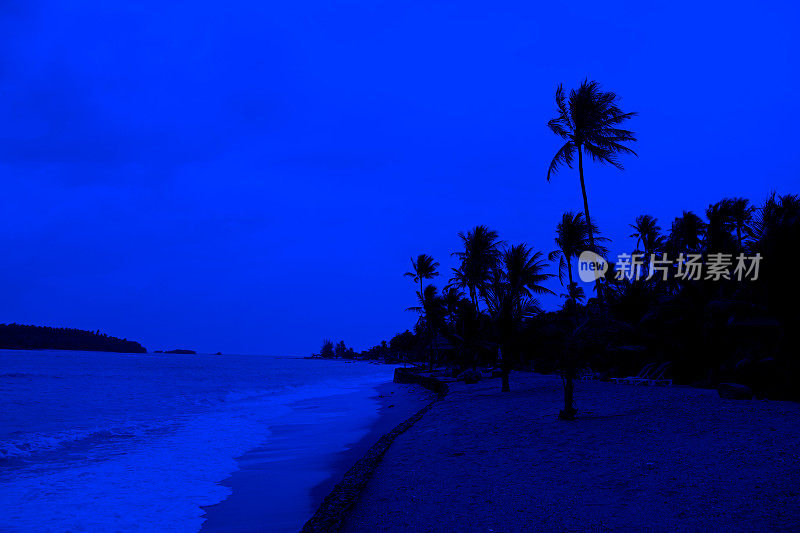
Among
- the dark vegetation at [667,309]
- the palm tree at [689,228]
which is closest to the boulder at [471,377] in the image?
the dark vegetation at [667,309]

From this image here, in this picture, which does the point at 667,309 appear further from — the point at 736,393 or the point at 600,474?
the point at 600,474

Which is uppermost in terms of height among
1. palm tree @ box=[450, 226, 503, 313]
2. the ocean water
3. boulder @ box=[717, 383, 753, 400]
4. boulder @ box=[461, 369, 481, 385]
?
palm tree @ box=[450, 226, 503, 313]

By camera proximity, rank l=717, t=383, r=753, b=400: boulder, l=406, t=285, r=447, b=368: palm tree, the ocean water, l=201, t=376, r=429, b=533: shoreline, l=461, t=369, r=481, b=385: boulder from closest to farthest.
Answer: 1. l=201, t=376, r=429, b=533: shoreline
2. the ocean water
3. l=717, t=383, r=753, b=400: boulder
4. l=461, t=369, r=481, b=385: boulder
5. l=406, t=285, r=447, b=368: palm tree

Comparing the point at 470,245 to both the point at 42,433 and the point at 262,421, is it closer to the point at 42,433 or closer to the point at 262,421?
the point at 262,421

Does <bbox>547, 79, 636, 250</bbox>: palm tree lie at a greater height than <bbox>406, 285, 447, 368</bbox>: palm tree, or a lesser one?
greater

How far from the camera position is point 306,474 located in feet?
29.8

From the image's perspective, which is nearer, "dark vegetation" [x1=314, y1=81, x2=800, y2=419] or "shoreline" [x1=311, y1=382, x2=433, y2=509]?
"shoreline" [x1=311, y1=382, x2=433, y2=509]

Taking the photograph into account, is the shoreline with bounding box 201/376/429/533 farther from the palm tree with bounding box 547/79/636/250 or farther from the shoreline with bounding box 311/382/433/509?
the palm tree with bounding box 547/79/636/250

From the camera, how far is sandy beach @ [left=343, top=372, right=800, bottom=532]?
480 centimetres

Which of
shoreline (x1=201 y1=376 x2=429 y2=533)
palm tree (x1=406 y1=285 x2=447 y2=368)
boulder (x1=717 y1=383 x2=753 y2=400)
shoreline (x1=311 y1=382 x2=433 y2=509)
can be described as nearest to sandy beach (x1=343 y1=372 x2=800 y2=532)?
shoreline (x1=311 y1=382 x2=433 y2=509)

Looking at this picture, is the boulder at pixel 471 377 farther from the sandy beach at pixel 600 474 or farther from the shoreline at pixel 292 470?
the sandy beach at pixel 600 474

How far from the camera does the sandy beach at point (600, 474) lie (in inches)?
189

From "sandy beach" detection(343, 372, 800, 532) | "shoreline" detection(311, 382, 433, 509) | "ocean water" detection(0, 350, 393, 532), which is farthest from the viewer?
"shoreline" detection(311, 382, 433, 509)

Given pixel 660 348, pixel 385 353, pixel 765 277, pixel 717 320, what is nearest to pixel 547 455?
pixel 765 277
